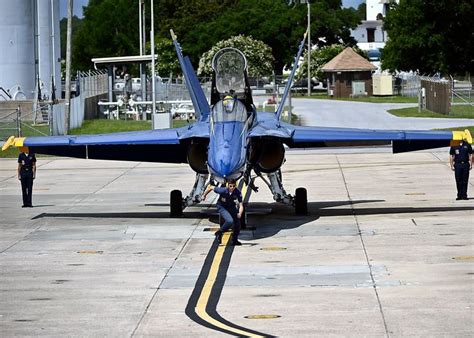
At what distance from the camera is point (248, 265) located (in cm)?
1962

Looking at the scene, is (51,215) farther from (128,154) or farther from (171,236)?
(171,236)

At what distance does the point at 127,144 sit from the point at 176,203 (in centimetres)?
180

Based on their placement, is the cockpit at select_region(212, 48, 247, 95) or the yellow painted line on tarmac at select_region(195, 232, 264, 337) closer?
the yellow painted line on tarmac at select_region(195, 232, 264, 337)

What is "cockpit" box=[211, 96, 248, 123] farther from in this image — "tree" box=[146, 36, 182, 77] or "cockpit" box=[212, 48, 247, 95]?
"tree" box=[146, 36, 182, 77]

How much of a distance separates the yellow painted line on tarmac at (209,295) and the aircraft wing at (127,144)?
3.58 m

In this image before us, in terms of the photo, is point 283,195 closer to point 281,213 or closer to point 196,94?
point 281,213

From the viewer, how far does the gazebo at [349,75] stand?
329ft

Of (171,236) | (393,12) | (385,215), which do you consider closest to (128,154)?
(171,236)

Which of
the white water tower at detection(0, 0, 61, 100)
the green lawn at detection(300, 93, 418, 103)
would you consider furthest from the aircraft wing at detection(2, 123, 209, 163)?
the green lawn at detection(300, 93, 418, 103)

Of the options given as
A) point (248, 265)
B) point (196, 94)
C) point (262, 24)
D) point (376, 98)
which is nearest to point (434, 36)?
point (376, 98)

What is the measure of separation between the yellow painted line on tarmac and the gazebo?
7888 centimetres

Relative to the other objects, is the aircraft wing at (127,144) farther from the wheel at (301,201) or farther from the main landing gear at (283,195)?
the wheel at (301,201)

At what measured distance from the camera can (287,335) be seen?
14.2 m

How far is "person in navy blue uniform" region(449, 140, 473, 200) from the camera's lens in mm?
28062
